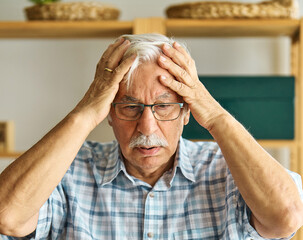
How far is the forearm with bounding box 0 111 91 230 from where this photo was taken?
45.1 inches

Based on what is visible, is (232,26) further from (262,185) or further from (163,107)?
(262,185)

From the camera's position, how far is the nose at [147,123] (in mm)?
1210

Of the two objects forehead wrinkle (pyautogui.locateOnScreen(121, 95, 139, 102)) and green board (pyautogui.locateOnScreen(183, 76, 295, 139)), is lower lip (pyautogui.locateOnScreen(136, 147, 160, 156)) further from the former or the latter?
green board (pyautogui.locateOnScreen(183, 76, 295, 139))

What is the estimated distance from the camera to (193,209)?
130cm

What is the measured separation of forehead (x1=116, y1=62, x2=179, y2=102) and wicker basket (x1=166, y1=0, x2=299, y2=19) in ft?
2.75

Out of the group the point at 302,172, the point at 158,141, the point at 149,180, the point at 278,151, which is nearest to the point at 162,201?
the point at 149,180

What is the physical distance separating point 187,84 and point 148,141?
189 mm

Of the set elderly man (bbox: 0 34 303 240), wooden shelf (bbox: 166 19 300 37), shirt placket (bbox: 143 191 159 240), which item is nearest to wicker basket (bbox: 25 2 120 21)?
wooden shelf (bbox: 166 19 300 37)

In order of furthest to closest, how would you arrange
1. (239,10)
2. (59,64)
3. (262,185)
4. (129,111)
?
(59,64)
(239,10)
(129,111)
(262,185)

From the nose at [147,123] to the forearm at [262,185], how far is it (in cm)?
20

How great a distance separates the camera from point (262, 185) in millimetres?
1147

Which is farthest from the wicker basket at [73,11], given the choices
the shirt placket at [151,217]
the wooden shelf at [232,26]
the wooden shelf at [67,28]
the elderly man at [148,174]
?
the shirt placket at [151,217]

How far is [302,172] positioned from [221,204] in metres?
0.79

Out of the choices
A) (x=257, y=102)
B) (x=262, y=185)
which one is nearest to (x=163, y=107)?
(x=262, y=185)
